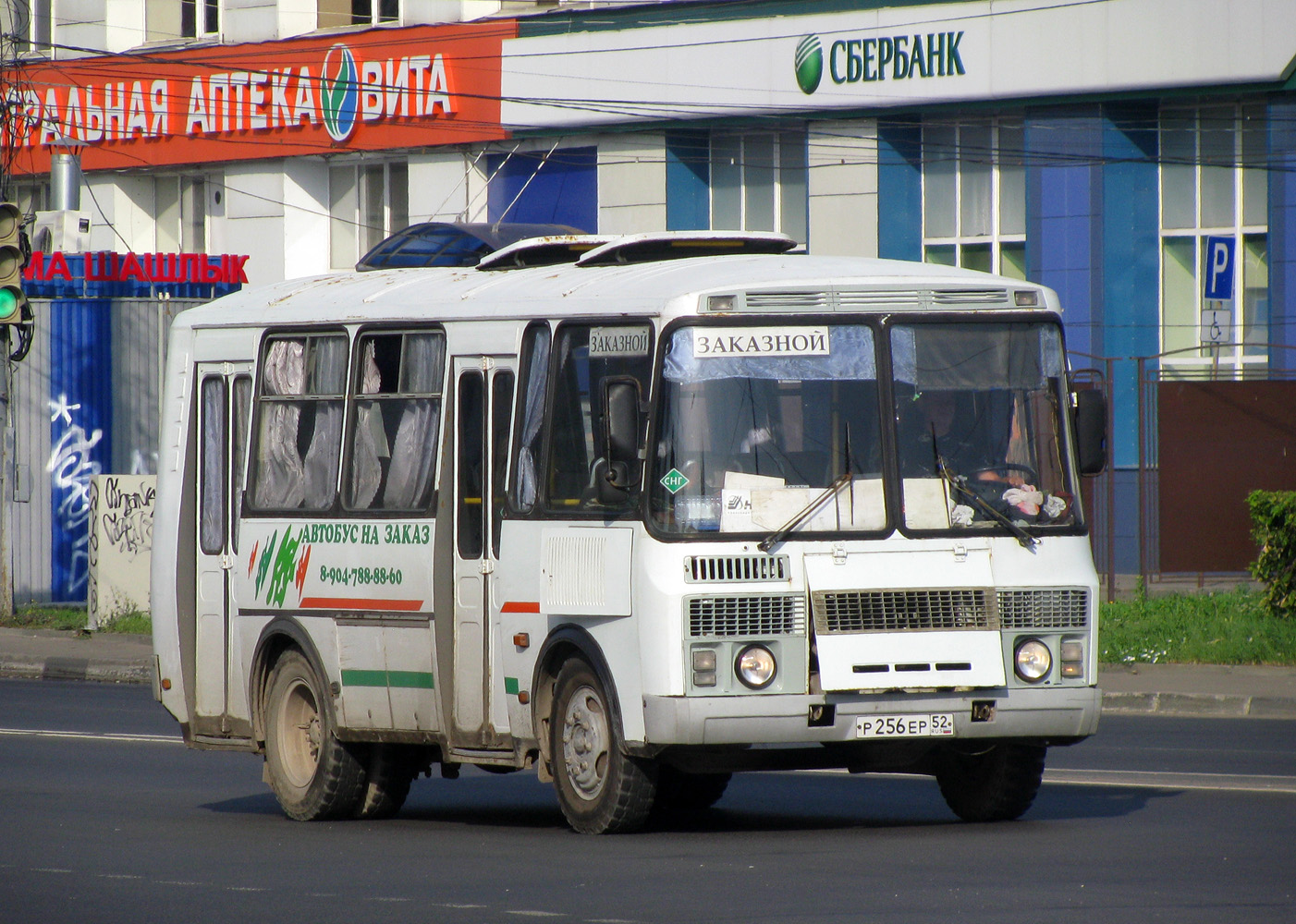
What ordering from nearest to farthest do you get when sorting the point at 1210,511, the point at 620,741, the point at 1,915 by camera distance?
the point at 1,915 → the point at 620,741 → the point at 1210,511

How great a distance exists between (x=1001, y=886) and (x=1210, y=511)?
15780mm

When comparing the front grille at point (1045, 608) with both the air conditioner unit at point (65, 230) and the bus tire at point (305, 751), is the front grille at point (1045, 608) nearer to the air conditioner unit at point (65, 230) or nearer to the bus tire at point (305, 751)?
the bus tire at point (305, 751)

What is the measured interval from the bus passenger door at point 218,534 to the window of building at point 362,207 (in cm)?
2254

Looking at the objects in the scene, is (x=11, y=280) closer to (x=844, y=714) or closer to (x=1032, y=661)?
(x=844, y=714)

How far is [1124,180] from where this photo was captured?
1075 inches

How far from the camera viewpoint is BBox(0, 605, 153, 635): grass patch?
25641 millimetres

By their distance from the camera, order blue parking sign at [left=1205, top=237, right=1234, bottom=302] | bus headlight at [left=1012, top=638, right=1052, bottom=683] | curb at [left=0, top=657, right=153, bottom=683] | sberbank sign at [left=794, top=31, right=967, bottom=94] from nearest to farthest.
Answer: bus headlight at [left=1012, top=638, right=1052, bottom=683] < curb at [left=0, top=657, right=153, bottom=683] < blue parking sign at [left=1205, top=237, right=1234, bottom=302] < sberbank sign at [left=794, top=31, right=967, bottom=94]

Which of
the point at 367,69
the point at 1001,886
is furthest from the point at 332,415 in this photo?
the point at 367,69

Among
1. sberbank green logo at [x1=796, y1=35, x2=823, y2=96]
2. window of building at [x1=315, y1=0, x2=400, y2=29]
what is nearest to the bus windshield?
sberbank green logo at [x1=796, y1=35, x2=823, y2=96]

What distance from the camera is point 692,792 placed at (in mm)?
11578

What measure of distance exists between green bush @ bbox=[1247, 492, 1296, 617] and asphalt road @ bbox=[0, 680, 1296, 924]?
536cm

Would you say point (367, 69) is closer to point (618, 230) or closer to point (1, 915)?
point (618, 230)

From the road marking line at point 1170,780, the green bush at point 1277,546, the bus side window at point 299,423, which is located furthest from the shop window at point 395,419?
the green bush at point 1277,546

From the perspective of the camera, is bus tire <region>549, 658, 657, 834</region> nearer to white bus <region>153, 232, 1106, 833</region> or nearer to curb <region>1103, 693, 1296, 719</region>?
white bus <region>153, 232, 1106, 833</region>
